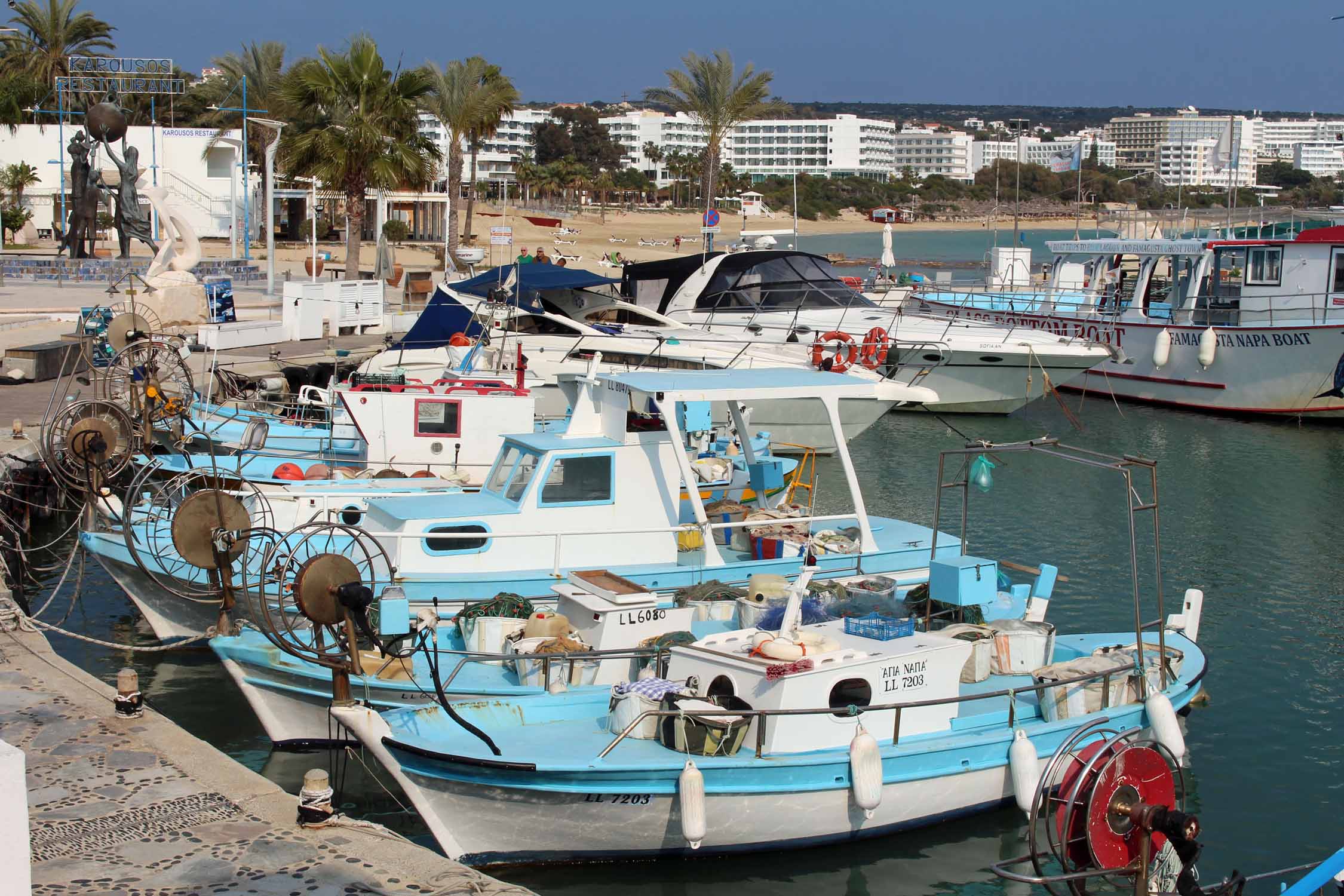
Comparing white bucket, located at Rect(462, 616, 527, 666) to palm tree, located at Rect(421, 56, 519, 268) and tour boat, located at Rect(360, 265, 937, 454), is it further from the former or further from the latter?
palm tree, located at Rect(421, 56, 519, 268)

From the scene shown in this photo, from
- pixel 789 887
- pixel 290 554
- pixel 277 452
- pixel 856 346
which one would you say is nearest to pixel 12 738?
pixel 290 554

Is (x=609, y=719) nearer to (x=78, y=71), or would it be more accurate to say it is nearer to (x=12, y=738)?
(x=12, y=738)

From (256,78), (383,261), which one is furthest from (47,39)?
(383,261)

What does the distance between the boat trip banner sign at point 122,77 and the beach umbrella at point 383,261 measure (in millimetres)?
14806

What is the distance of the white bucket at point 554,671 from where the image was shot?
1189cm

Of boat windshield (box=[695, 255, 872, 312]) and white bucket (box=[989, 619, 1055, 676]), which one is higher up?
boat windshield (box=[695, 255, 872, 312])

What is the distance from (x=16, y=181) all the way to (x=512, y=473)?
5857cm

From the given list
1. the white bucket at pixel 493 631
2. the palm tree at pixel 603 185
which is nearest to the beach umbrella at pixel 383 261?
the white bucket at pixel 493 631

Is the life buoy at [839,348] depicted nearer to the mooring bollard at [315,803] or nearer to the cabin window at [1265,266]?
the cabin window at [1265,266]

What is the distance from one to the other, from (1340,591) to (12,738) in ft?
55.3

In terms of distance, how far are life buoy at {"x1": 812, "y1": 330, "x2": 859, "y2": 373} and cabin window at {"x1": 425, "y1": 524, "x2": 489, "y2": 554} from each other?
11391mm

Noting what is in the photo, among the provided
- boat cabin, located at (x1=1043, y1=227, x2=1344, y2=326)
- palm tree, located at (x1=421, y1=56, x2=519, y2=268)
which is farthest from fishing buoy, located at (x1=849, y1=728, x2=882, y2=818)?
palm tree, located at (x1=421, y1=56, x2=519, y2=268)

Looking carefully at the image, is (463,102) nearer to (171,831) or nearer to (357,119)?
(357,119)

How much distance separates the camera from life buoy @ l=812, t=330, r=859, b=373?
2600 centimetres
